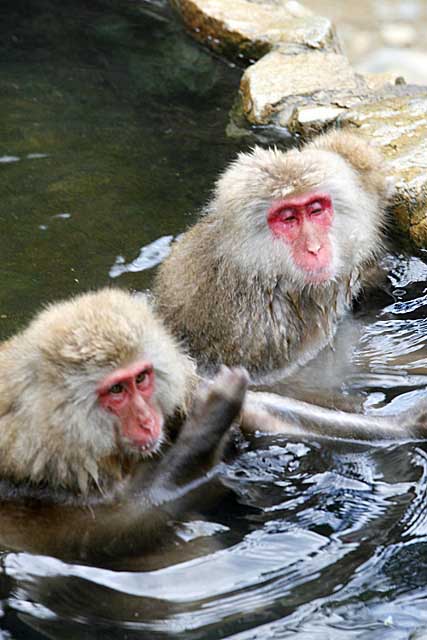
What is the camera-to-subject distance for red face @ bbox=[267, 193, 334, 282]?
5859 mm

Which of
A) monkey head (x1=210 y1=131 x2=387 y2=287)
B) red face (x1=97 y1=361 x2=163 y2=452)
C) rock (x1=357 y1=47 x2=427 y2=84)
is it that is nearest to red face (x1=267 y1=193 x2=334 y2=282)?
monkey head (x1=210 y1=131 x2=387 y2=287)

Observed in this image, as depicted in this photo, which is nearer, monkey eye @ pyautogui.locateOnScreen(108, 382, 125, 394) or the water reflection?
the water reflection

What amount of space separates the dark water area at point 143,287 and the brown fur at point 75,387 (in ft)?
1.44

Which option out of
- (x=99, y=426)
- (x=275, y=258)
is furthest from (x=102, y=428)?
(x=275, y=258)

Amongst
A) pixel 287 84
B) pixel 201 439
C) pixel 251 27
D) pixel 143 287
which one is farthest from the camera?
pixel 251 27

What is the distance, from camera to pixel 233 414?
514 cm

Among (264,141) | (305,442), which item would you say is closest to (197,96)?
(264,141)

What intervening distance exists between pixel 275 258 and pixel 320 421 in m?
0.92

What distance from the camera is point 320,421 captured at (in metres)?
5.71

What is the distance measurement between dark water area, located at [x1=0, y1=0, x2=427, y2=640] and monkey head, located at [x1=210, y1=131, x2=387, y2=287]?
74 centimetres

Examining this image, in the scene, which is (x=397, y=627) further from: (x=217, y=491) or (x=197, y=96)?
(x=197, y=96)

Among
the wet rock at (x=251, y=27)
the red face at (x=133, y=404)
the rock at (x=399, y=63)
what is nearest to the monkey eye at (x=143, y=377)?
the red face at (x=133, y=404)

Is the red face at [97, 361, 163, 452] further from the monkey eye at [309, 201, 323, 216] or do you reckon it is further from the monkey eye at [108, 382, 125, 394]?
the monkey eye at [309, 201, 323, 216]

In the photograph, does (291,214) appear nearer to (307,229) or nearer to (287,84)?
(307,229)
